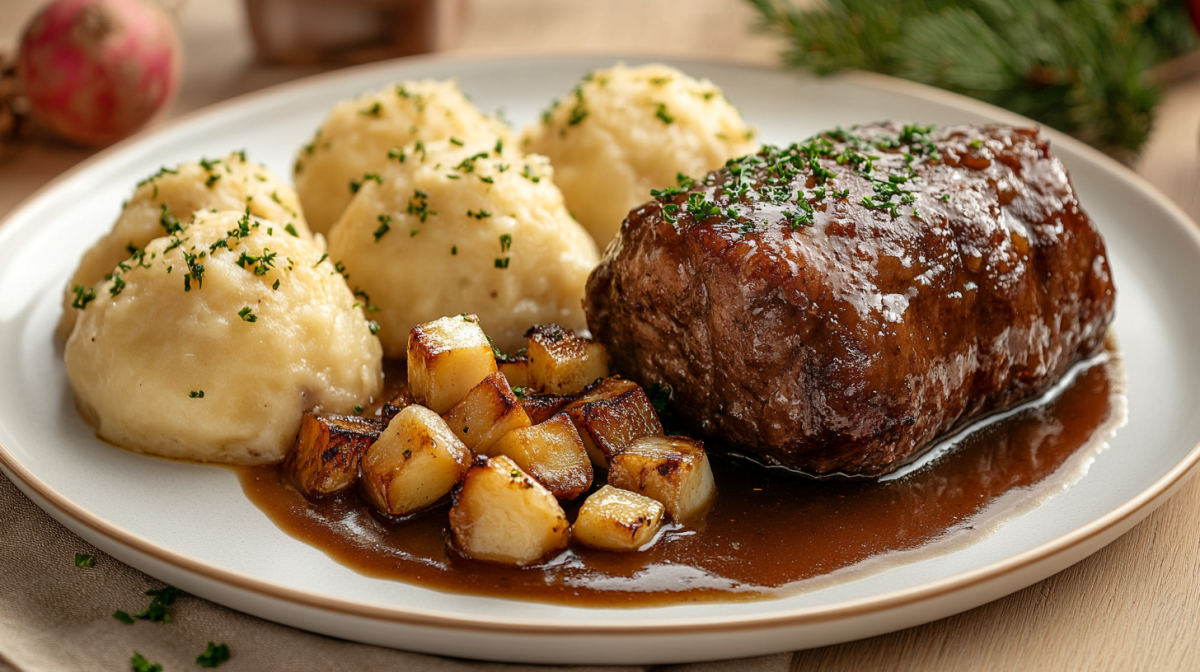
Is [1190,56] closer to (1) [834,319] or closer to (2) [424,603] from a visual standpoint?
(1) [834,319]

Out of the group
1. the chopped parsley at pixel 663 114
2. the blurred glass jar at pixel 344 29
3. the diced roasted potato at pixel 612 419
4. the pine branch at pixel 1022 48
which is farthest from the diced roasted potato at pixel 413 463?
the blurred glass jar at pixel 344 29

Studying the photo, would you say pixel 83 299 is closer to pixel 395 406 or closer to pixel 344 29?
pixel 395 406

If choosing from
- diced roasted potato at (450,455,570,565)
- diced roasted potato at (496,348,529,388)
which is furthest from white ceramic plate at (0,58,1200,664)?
diced roasted potato at (496,348,529,388)

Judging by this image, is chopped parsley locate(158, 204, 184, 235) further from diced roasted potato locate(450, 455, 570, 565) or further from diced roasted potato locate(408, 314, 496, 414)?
diced roasted potato locate(450, 455, 570, 565)

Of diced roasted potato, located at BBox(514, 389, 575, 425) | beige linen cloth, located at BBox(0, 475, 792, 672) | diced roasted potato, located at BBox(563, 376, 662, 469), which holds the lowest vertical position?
beige linen cloth, located at BBox(0, 475, 792, 672)

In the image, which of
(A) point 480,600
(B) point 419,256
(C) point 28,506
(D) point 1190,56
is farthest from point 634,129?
(D) point 1190,56

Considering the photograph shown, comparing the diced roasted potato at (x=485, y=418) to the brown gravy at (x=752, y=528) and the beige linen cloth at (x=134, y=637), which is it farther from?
the beige linen cloth at (x=134, y=637)
